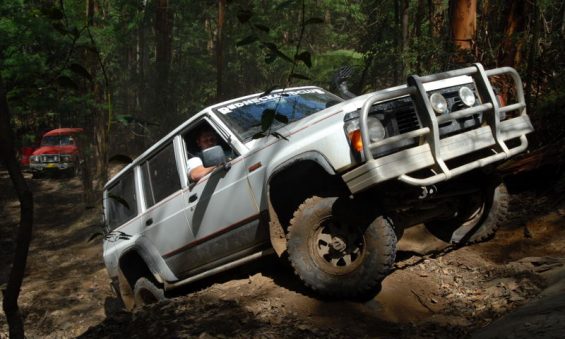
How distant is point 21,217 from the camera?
2.47 metres

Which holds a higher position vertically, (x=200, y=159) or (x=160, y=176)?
(x=200, y=159)

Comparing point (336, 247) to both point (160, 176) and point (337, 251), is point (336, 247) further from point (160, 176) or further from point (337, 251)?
point (160, 176)

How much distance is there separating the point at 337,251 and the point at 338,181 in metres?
0.56

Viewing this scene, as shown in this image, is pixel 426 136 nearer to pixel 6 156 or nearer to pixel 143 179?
pixel 6 156

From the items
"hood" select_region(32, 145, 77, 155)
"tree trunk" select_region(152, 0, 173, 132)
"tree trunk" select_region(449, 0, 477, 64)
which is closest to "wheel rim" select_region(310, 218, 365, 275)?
"tree trunk" select_region(449, 0, 477, 64)

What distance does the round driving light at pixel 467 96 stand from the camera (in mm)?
4363

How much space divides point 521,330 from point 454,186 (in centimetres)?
201

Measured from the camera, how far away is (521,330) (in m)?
3.01

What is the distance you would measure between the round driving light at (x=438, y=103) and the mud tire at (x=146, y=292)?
3.61m

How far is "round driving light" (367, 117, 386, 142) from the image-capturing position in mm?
4035

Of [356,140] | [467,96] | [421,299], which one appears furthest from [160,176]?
[467,96]

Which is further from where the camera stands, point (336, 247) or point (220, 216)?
point (220, 216)

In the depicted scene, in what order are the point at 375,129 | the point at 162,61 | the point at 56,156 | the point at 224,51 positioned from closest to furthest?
the point at 375,129
the point at 162,61
the point at 56,156
the point at 224,51

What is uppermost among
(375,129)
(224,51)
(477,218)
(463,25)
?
(224,51)
